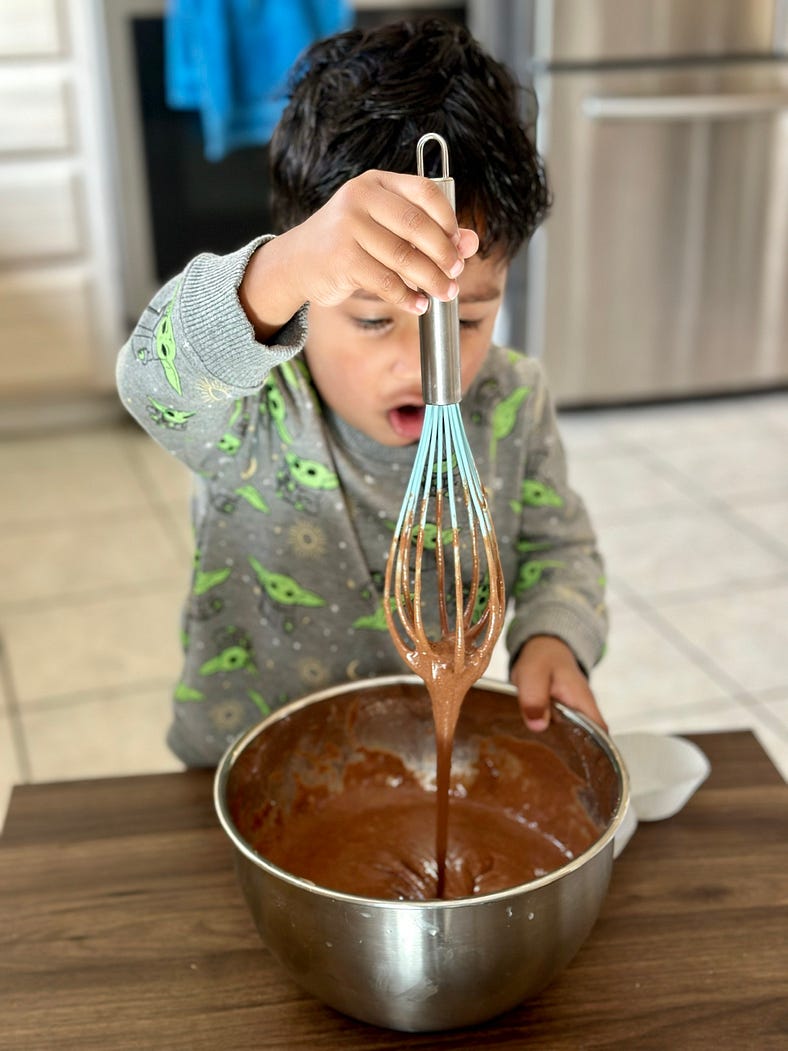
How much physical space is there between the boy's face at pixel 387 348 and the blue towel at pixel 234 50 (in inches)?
68.7

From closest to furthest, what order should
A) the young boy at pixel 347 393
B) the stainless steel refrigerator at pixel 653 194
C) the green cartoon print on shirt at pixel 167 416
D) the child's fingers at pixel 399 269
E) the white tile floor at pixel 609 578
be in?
the child's fingers at pixel 399 269 → the young boy at pixel 347 393 → the green cartoon print on shirt at pixel 167 416 → the white tile floor at pixel 609 578 → the stainless steel refrigerator at pixel 653 194

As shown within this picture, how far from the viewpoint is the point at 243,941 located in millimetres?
607

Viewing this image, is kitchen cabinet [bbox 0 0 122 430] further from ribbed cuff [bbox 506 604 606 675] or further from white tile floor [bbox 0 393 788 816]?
ribbed cuff [bbox 506 604 606 675]

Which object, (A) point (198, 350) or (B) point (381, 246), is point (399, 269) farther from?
(A) point (198, 350)

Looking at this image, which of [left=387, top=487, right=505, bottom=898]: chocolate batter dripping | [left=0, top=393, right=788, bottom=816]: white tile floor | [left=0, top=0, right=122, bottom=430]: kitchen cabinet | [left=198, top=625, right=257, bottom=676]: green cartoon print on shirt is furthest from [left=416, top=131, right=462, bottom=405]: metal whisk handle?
[left=0, top=0, right=122, bottom=430]: kitchen cabinet

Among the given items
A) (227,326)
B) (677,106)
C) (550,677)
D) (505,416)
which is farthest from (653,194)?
(227,326)

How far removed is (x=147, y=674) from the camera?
1762 mm

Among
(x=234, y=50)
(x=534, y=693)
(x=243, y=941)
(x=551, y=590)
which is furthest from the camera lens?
(x=234, y=50)

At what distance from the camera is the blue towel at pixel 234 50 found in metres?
2.36

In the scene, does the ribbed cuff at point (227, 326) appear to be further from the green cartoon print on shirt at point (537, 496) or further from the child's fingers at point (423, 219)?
the green cartoon print on shirt at point (537, 496)

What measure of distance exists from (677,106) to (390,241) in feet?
7.26

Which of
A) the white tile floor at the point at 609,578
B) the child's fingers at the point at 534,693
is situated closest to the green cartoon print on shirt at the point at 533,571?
the child's fingers at the point at 534,693

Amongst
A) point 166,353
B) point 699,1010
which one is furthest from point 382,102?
point 699,1010

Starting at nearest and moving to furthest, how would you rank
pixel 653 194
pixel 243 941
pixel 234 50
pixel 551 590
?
1. pixel 243 941
2. pixel 551 590
3. pixel 234 50
4. pixel 653 194
